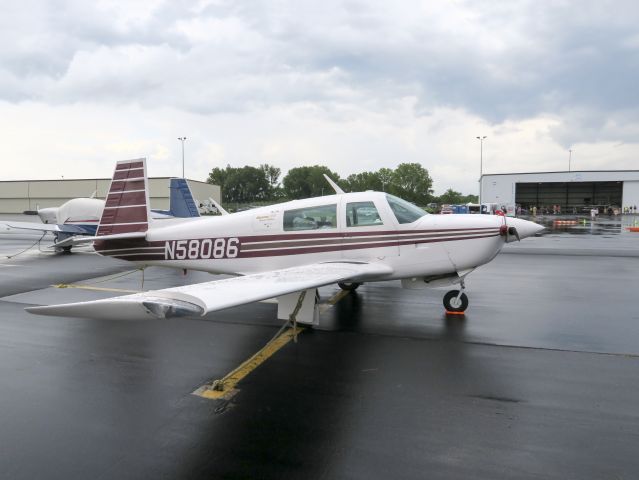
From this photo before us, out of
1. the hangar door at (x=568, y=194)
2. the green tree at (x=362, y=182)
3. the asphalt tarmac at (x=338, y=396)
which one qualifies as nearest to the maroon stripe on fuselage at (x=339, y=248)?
the asphalt tarmac at (x=338, y=396)

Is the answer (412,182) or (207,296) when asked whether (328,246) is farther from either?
(412,182)

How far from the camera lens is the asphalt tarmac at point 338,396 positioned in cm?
339

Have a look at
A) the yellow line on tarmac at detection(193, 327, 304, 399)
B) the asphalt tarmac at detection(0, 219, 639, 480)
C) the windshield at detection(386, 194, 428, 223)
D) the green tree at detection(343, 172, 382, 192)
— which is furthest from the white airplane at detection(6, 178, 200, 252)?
the green tree at detection(343, 172, 382, 192)

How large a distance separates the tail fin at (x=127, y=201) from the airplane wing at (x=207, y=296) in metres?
3.54

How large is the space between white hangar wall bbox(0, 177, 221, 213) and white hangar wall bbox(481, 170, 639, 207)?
4907 cm

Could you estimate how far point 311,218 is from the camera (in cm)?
730

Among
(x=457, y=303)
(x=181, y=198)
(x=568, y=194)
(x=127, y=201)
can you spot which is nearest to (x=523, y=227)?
(x=457, y=303)

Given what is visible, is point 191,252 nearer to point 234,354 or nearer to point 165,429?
point 234,354

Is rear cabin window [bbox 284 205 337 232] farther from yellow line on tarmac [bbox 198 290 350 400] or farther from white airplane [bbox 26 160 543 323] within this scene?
yellow line on tarmac [bbox 198 290 350 400]

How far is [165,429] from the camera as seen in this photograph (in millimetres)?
3889

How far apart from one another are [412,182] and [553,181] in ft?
141

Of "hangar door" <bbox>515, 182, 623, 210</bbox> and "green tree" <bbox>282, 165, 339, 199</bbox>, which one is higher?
"green tree" <bbox>282, 165, 339, 199</bbox>

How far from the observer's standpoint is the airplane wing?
3297 mm

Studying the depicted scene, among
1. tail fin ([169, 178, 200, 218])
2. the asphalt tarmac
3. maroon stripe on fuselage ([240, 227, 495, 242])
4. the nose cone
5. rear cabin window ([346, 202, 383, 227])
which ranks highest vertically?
tail fin ([169, 178, 200, 218])
